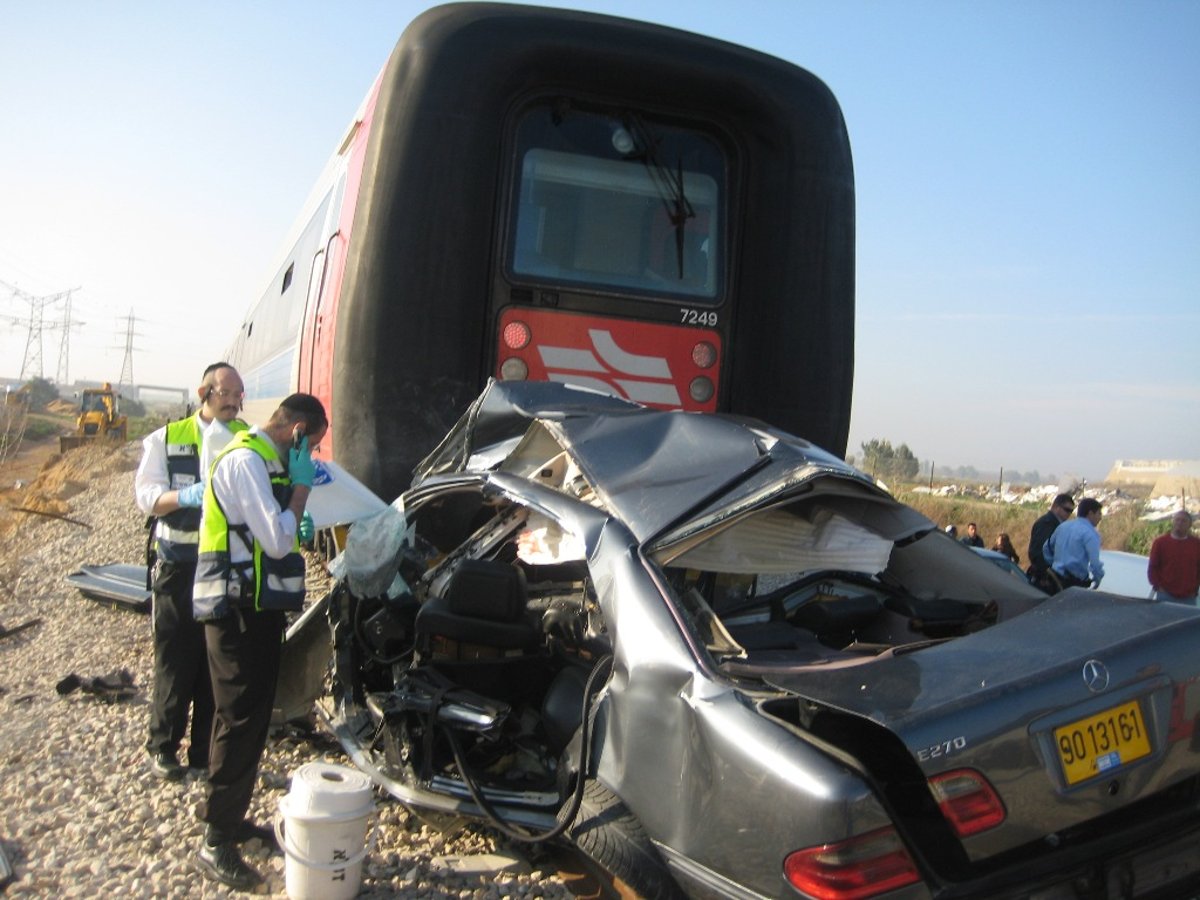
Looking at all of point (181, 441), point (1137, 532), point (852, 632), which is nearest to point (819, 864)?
point (852, 632)

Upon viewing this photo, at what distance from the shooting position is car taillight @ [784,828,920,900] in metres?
2.42

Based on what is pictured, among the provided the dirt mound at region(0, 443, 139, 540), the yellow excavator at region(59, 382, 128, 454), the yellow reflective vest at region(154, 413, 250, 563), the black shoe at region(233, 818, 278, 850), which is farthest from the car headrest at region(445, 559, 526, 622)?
the yellow excavator at region(59, 382, 128, 454)

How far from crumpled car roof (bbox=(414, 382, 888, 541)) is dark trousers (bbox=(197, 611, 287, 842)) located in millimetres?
1133

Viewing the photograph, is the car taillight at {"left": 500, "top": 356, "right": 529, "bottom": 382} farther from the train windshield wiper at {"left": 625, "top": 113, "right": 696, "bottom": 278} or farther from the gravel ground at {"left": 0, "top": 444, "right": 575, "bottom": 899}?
the gravel ground at {"left": 0, "top": 444, "right": 575, "bottom": 899}

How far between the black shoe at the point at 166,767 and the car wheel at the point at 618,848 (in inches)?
Answer: 90.2

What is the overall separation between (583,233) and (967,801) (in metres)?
4.53

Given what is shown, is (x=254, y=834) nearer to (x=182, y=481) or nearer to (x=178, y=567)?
(x=178, y=567)

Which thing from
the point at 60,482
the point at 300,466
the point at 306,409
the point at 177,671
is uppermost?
the point at 306,409

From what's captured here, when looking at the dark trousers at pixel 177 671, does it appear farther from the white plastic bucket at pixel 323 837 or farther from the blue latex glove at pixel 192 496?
the white plastic bucket at pixel 323 837

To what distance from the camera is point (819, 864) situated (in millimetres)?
2434

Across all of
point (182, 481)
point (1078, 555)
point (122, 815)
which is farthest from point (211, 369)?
point (1078, 555)

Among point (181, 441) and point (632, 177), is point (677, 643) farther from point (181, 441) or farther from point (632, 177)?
point (632, 177)

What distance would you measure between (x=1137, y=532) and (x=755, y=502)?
68.4ft

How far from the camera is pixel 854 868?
2.42 metres
